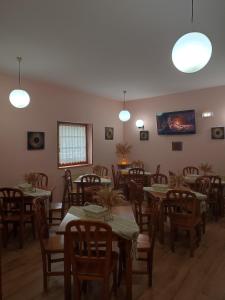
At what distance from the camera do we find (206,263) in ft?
9.02

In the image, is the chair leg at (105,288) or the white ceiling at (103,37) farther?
the white ceiling at (103,37)

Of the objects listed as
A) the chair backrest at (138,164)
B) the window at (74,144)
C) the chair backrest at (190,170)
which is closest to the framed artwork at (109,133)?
the window at (74,144)

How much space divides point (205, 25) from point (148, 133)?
401 cm

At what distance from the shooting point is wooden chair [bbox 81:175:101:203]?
14.6 ft

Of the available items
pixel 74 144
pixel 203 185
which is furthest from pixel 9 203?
pixel 203 185

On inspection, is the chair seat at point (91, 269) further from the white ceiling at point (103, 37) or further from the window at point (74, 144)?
the window at point (74, 144)

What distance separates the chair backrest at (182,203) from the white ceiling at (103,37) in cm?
199

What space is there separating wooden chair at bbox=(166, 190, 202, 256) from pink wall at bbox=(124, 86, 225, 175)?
2540 millimetres

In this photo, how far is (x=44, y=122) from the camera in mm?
4848

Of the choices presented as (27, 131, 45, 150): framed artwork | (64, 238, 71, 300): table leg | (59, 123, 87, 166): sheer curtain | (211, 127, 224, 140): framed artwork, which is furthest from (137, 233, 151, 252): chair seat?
(211, 127, 224, 140): framed artwork

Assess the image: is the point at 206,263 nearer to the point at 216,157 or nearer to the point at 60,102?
the point at 216,157

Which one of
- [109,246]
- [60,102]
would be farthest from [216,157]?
[109,246]

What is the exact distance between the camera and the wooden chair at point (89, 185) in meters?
4.46

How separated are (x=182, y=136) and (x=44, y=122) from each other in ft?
11.2
